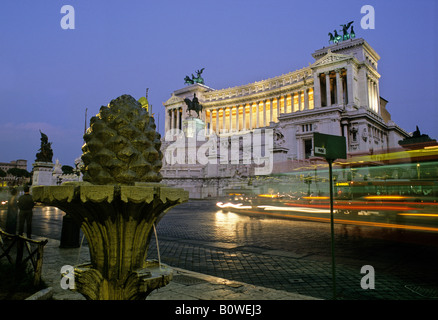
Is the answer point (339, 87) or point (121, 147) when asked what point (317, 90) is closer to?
point (339, 87)

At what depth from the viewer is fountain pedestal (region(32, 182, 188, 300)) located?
2.53m

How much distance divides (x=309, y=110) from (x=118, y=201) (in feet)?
144

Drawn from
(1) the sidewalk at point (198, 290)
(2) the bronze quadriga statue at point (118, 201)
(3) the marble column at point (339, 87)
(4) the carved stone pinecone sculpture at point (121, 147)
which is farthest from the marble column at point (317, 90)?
(2) the bronze quadriga statue at point (118, 201)

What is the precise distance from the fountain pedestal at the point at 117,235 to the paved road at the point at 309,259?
2.73 metres

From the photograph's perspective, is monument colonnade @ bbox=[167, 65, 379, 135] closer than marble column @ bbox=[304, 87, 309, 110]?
Yes

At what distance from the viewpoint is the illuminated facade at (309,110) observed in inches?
1523

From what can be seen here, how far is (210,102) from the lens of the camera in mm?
73188

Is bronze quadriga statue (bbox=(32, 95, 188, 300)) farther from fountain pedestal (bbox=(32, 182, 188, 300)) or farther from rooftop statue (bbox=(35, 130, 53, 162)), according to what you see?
rooftop statue (bbox=(35, 130, 53, 162))

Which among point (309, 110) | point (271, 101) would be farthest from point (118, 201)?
point (271, 101)

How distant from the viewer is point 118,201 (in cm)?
254

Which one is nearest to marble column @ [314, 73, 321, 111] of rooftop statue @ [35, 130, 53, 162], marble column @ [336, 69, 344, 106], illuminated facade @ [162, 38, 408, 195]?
illuminated facade @ [162, 38, 408, 195]

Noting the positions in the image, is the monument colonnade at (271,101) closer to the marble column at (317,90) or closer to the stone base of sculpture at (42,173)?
the marble column at (317,90)

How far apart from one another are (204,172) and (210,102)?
132 ft
